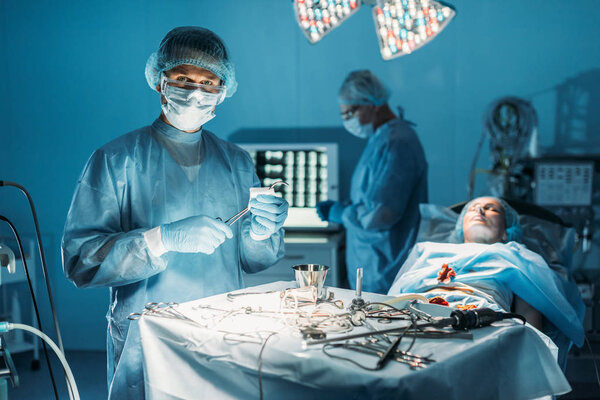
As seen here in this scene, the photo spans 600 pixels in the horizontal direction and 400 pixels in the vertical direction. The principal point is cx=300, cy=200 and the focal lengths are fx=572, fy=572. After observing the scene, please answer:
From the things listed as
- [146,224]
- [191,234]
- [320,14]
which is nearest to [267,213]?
[191,234]

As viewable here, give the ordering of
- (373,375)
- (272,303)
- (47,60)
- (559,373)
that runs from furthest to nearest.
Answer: (47,60), (272,303), (559,373), (373,375)

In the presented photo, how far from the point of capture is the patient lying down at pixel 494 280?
2059 millimetres

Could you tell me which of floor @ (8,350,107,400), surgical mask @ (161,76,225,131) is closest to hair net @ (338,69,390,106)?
surgical mask @ (161,76,225,131)

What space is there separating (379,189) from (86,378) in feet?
6.35

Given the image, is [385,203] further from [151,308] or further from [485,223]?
[151,308]

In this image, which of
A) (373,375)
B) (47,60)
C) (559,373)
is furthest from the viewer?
(47,60)

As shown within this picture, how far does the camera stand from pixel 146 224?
1.68 metres

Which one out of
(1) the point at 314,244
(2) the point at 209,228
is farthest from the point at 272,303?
(1) the point at 314,244

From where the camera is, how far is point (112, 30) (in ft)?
11.9

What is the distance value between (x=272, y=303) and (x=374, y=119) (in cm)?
180

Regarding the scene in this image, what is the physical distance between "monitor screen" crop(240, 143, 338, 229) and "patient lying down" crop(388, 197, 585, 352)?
3.45ft

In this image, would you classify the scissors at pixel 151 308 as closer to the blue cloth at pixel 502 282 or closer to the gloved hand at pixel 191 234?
the gloved hand at pixel 191 234

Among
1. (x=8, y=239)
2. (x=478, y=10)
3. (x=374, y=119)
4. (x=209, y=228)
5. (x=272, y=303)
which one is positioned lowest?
(x=8, y=239)

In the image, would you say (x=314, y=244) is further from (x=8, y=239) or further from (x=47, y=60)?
(x=47, y=60)
